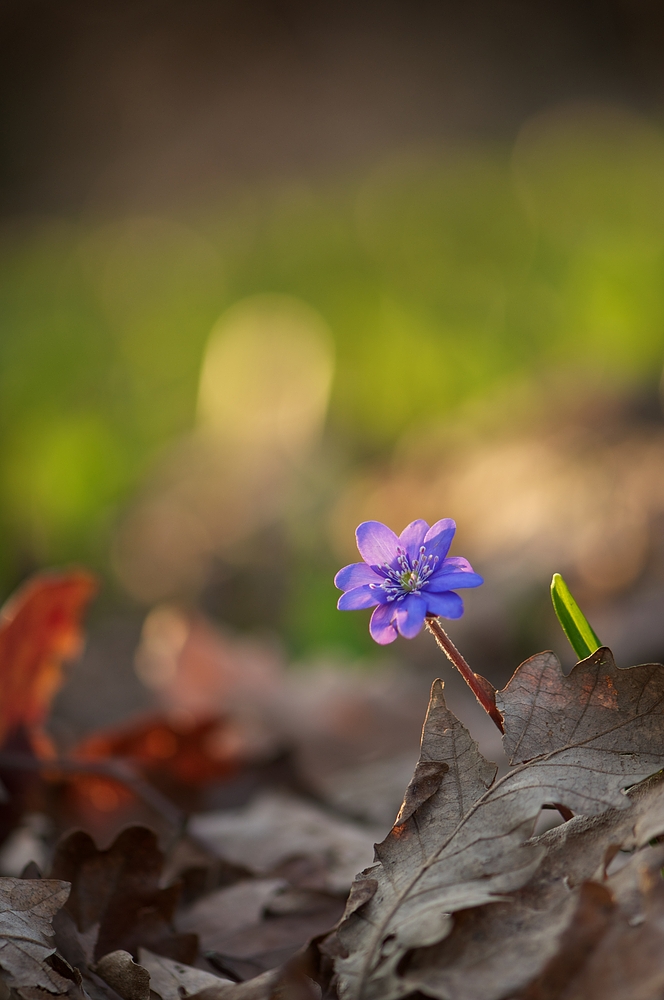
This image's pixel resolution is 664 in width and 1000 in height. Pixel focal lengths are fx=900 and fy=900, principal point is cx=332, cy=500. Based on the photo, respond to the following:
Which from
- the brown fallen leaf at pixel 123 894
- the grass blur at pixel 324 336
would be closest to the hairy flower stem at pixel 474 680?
the brown fallen leaf at pixel 123 894

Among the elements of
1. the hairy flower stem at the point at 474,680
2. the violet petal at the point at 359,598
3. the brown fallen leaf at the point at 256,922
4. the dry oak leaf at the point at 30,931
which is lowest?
the brown fallen leaf at the point at 256,922

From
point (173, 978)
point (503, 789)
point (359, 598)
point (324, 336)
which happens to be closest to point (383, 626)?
point (359, 598)

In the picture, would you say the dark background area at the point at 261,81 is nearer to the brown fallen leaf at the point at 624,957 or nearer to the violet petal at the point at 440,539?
the violet petal at the point at 440,539

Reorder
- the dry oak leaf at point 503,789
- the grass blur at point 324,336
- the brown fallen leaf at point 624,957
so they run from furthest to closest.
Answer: the grass blur at point 324,336 → the dry oak leaf at point 503,789 → the brown fallen leaf at point 624,957

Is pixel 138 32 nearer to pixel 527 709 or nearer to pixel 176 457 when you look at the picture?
pixel 176 457

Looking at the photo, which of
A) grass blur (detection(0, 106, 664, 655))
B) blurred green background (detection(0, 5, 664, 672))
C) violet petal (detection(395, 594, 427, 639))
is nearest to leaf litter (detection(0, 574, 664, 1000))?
violet petal (detection(395, 594, 427, 639))

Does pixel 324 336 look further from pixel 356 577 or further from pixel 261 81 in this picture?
pixel 261 81
